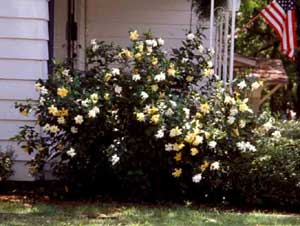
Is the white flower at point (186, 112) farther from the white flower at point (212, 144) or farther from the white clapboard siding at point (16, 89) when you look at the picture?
the white clapboard siding at point (16, 89)

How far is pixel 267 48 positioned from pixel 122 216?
20678mm

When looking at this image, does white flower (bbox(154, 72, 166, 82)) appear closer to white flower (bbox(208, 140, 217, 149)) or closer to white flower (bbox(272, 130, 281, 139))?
white flower (bbox(208, 140, 217, 149))

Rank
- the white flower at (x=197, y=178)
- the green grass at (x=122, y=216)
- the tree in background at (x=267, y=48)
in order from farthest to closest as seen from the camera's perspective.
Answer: the tree in background at (x=267, y=48), the white flower at (x=197, y=178), the green grass at (x=122, y=216)

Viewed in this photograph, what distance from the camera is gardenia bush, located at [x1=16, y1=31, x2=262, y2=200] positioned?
655cm

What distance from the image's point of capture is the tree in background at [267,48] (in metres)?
22.8

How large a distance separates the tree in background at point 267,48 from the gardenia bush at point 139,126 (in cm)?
1560

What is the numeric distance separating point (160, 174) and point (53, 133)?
1240mm

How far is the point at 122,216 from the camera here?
602 cm

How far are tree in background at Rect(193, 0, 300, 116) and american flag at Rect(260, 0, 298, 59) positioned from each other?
1065 cm

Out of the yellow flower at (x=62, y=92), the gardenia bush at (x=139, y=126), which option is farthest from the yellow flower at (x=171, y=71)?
the yellow flower at (x=62, y=92)

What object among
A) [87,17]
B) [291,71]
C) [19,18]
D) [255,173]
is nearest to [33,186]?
[19,18]

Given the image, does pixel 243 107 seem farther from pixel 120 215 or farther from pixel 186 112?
pixel 120 215

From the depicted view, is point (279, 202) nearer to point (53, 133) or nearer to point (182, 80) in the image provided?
point (182, 80)

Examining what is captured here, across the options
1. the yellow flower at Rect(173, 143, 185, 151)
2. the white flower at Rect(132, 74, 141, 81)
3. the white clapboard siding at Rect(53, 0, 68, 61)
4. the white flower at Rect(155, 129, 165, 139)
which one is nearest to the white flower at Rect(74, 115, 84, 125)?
the white flower at Rect(132, 74, 141, 81)
